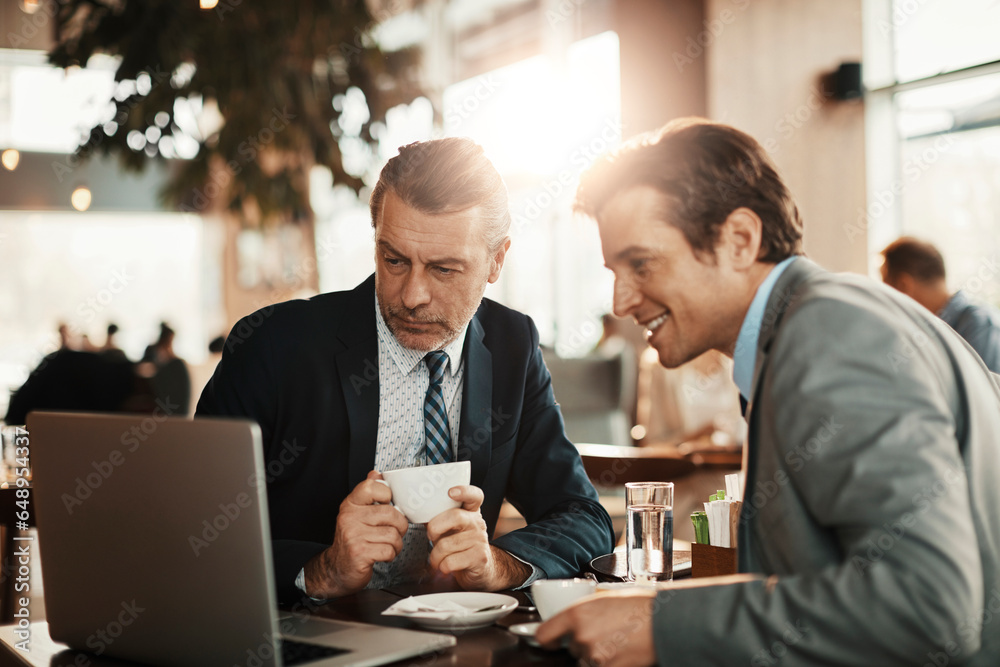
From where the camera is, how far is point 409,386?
1.67 meters

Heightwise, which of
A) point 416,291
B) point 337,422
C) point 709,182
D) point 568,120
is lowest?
point 337,422

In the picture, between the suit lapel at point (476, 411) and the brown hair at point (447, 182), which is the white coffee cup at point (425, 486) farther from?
the brown hair at point (447, 182)

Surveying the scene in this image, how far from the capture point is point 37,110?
10438mm

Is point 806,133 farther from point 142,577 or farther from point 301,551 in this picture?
point 142,577

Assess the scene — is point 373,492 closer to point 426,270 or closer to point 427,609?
point 427,609

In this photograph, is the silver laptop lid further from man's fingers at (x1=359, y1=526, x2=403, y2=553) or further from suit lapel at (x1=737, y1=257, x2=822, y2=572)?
suit lapel at (x1=737, y1=257, x2=822, y2=572)

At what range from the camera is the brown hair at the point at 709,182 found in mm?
1120

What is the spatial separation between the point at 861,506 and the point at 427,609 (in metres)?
0.56

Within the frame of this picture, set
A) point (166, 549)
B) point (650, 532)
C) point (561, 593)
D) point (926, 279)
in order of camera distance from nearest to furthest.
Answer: point (166, 549), point (561, 593), point (650, 532), point (926, 279)

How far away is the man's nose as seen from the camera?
1550 mm

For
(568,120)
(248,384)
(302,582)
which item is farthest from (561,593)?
(568,120)

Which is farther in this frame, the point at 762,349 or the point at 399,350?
the point at 399,350

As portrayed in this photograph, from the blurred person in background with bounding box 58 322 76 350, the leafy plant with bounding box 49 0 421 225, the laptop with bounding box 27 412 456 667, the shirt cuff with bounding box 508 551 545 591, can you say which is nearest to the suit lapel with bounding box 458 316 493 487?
the shirt cuff with bounding box 508 551 545 591

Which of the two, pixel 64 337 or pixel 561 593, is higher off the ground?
pixel 64 337
